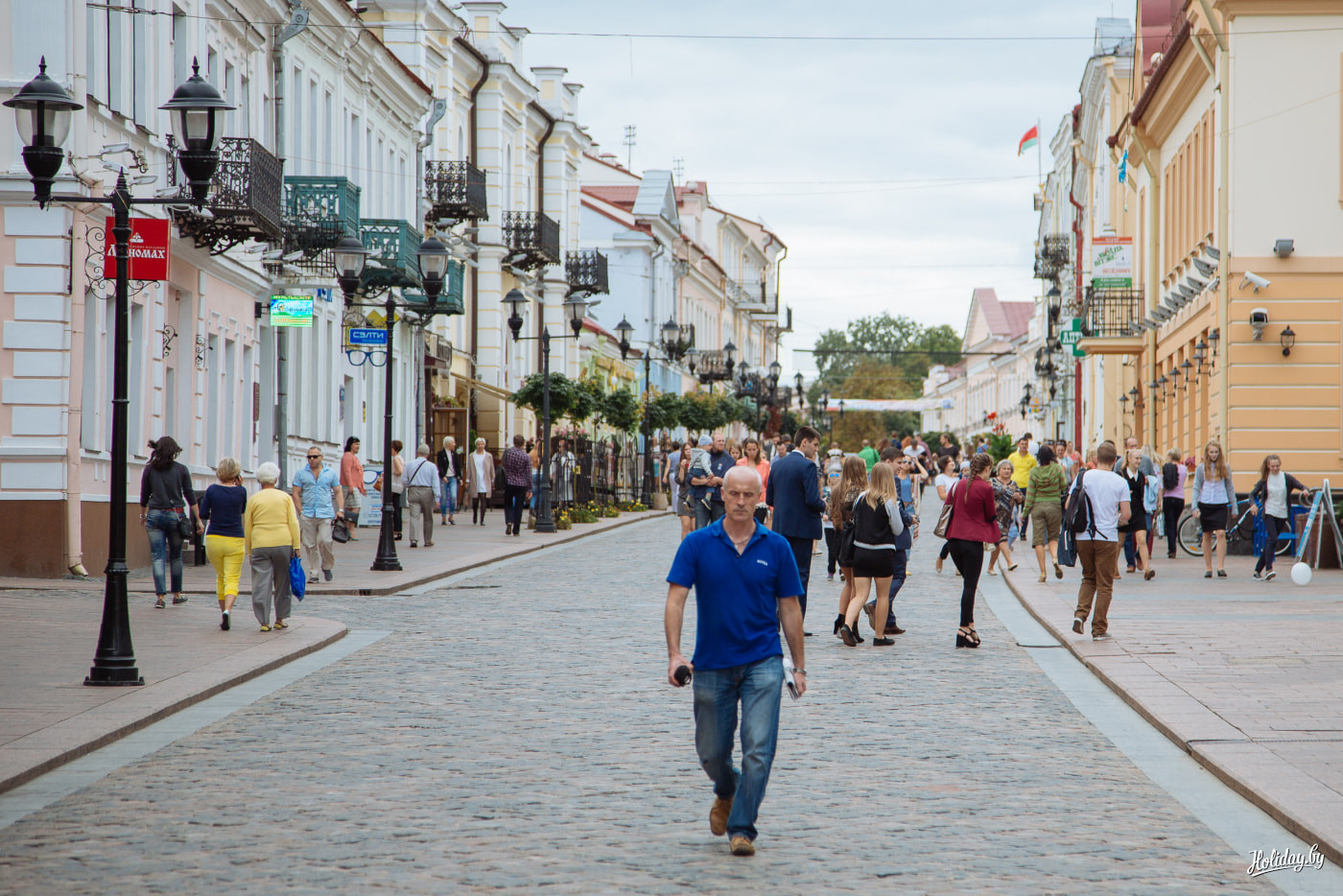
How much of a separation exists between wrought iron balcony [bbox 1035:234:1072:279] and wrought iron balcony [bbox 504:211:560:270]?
23028 mm

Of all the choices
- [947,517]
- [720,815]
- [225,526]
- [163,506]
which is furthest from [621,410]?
[720,815]

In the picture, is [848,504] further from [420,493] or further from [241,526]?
[420,493]

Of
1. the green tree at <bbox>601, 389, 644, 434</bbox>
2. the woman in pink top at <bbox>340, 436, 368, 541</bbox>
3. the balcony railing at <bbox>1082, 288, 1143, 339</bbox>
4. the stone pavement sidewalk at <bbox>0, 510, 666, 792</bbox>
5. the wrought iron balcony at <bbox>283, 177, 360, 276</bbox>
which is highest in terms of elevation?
the wrought iron balcony at <bbox>283, 177, 360, 276</bbox>

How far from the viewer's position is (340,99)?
→ 1357 inches

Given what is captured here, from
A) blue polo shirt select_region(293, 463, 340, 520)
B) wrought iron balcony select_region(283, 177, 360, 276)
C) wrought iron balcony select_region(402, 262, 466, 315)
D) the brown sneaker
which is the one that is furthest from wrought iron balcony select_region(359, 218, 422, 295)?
the brown sneaker

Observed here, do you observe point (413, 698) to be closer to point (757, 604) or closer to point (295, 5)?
point (757, 604)

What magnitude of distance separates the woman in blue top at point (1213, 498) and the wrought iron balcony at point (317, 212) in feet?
45.6

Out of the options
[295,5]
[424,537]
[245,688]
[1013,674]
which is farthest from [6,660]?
[295,5]

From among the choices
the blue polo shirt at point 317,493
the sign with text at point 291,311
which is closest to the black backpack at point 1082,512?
the blue polo shirt at point 317,493

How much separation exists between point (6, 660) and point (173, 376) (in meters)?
12.5

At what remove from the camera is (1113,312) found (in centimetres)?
3809

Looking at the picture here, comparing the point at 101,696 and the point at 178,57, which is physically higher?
the point at 178,57

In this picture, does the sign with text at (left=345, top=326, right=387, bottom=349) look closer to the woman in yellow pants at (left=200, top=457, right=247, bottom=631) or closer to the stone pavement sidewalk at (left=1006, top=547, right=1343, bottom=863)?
the woman in yellow pants at (left=200, top=457, right=247, bottom=631)

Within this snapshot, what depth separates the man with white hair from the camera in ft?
94.4
